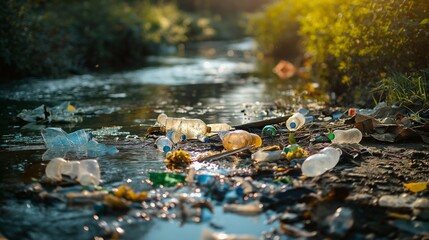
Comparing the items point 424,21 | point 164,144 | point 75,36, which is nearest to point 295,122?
point 164,144

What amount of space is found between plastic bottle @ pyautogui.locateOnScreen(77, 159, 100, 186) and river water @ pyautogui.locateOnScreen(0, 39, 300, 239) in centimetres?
9

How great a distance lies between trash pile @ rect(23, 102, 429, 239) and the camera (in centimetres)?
339

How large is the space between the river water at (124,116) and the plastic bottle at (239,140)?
66cm

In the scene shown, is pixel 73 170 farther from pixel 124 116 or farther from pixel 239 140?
pixel 124 116

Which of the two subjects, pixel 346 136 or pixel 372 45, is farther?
pixel 372 45

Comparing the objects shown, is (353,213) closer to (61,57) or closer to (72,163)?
(72,163)

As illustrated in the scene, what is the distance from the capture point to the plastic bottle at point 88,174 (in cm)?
405

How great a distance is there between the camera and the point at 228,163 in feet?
15.4

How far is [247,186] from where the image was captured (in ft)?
12.9

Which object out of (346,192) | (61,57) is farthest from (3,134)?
(61,57)

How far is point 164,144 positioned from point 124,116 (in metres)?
2.74

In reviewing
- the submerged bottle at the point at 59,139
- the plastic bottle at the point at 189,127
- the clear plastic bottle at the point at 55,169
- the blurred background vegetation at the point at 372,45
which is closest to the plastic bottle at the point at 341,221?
the clear plastic bottle at the point at 55,169

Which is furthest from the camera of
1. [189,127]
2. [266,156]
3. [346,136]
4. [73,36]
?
[73,36]

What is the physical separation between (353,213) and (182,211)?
3.68 feet
